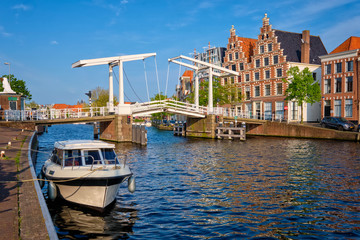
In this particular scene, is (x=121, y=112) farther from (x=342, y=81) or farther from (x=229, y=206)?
(x=342, y=81)

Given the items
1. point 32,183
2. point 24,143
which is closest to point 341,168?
point 32,183

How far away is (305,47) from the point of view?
155 feet

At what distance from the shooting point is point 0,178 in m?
10.5

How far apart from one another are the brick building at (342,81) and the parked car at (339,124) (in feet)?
14.3

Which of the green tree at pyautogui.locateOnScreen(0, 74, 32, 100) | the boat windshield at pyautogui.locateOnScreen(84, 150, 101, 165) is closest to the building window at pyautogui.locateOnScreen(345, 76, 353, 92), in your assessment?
the boat windshield at pyautogui.locateOnScreen(84, 150, 101, 165)

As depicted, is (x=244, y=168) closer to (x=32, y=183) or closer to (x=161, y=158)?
(x=161, y=158)

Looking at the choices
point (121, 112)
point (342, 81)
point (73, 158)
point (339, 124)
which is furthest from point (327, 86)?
point (73, 158)

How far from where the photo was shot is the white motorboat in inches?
403

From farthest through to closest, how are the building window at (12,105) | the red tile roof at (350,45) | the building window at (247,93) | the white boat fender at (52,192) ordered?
the building window at (247,93) < the red tile roof at (350,45) < the building window at (12,105) < the white boat fender at (52,192)

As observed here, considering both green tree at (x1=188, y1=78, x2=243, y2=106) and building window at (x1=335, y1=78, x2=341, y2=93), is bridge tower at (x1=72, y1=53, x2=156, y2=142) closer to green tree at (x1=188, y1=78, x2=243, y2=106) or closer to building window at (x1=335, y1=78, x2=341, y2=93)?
green tree at (x1=188, y1=78, x2=243, y2=106)

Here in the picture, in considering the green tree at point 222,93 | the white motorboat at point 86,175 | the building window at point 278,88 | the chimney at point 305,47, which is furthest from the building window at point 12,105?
the chimney at point 305,47

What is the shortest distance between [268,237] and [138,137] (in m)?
24.6

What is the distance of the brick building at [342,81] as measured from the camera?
37.7 metres

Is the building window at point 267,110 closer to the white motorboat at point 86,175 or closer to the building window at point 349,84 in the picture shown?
the building window at point 349,84
